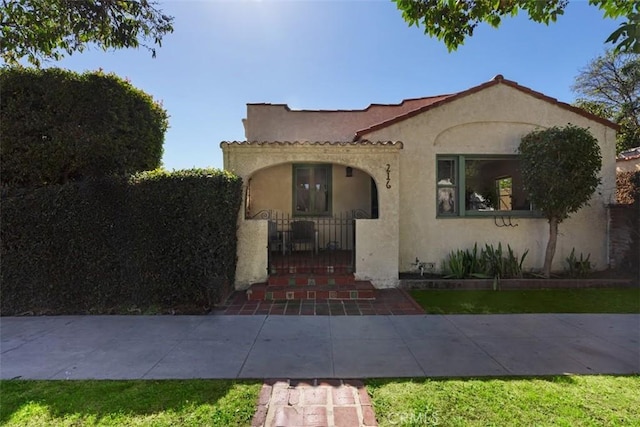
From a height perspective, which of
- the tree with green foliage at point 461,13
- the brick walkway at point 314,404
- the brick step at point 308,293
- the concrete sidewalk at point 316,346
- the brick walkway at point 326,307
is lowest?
the brick walkway at point 314,404

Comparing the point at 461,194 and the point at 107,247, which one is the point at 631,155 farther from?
the point at 107,247

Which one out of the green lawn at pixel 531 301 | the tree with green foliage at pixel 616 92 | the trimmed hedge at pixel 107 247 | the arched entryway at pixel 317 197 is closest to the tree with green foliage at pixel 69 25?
the trimmed hedge at pixel 107 247

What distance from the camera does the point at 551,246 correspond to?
8.97 m

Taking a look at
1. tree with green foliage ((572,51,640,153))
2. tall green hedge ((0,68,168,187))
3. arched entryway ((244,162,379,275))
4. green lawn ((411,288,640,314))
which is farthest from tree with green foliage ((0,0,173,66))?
tree with green foliage ((572,51,640,153))

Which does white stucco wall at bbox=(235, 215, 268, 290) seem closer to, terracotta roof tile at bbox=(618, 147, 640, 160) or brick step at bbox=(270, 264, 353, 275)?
brick step at bbox=(270, 264, 353, 275)

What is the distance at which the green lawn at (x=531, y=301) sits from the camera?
22.4 feet

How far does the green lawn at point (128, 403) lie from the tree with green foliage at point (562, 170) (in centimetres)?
834

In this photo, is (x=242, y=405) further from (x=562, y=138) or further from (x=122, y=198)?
(x=562, y=138)

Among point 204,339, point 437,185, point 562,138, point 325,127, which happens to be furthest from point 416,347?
point 325,127

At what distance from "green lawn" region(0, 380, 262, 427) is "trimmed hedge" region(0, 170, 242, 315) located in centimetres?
282

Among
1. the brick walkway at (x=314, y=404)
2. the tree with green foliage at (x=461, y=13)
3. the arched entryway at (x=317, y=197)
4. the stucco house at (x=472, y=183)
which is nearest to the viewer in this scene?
the brick walkway at (x=314, y=404)

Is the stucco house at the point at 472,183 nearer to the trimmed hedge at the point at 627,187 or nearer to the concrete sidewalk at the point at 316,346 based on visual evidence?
the trimmed hedge at the point at 627,187

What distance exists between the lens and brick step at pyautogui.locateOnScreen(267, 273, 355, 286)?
307 inches

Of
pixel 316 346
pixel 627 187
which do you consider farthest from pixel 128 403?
pixel 627 187
